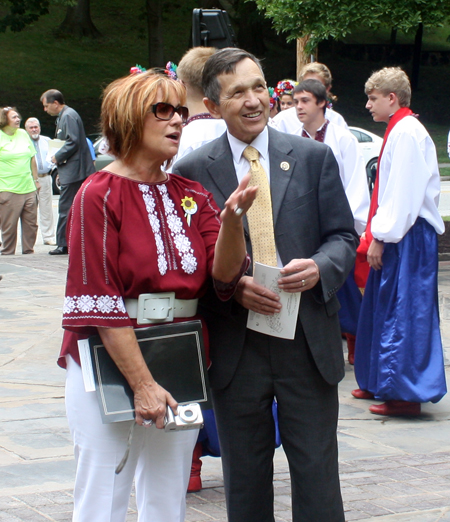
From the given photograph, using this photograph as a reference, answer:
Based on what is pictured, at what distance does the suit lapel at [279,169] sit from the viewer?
2.83 meters

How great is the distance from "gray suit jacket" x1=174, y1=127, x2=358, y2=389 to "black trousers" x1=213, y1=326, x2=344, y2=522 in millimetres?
53

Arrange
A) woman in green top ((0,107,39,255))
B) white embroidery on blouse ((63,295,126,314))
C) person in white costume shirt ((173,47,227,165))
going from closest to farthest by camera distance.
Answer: white embroidery on blouse ((63,295,126,314)) < person in white costume shirt ((173,47,227,165)) < woman in green top ((0,107,39,255))

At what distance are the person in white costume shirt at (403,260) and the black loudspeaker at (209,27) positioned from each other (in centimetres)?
360

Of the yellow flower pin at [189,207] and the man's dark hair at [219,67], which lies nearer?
the yellow flower pin at [189,207]

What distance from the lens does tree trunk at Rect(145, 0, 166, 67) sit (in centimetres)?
3331

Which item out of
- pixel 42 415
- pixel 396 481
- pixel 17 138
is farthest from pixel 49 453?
pixel 17 138

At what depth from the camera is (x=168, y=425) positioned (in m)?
2.45

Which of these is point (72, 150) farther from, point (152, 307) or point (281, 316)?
point (152, 307)

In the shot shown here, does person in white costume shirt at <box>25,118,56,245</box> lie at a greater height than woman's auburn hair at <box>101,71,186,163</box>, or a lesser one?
lesser

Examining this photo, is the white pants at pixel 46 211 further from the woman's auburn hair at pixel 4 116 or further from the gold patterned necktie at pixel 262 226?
the gold patterned necktie at pixel 262 226

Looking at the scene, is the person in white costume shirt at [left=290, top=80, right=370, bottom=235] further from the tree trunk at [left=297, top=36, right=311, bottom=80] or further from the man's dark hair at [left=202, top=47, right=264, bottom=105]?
the tree trunk at [left=297, top=36, right=311, bottom=80]

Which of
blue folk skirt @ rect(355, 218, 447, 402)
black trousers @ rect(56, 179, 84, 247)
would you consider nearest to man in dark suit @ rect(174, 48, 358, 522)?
blue folk skirt @ rect(355, 218, 447, 402)

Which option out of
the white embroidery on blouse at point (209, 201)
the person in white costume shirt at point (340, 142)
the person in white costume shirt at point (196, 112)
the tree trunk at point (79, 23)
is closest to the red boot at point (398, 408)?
the person in white costume shirt at point (340, 142)

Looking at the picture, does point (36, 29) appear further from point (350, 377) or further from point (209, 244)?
point (209, 244)
